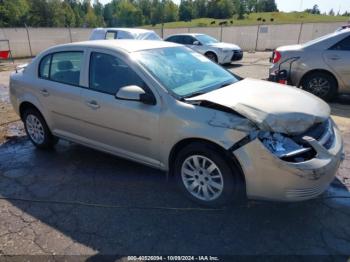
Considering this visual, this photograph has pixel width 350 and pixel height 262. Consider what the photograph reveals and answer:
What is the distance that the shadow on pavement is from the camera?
2.66 m

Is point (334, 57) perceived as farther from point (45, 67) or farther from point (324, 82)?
point (45, 67)

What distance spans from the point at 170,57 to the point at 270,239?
2.29 m

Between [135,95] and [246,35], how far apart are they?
22.8 metres

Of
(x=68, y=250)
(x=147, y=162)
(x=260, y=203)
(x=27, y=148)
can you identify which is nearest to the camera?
(x=68, y=250)

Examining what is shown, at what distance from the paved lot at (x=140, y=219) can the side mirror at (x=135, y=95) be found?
1053mm

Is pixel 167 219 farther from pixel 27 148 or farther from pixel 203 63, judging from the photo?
pixel 27 148

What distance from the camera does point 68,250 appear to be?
2.66 metres

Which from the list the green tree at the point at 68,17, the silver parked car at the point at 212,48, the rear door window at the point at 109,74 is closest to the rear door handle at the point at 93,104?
the rear door window at the point at 109,74

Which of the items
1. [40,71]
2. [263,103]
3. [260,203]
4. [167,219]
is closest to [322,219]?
[260,203]

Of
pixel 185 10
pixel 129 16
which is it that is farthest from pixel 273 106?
pixel 129 16

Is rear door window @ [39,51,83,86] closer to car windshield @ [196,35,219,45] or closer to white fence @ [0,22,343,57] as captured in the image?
car windshield @ [196,35,219,45]

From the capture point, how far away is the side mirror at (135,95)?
123 inches

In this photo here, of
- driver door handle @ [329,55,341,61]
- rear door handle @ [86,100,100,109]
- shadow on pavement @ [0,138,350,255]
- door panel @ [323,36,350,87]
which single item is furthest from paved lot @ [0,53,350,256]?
driver door handle @ [329,55,341,61]

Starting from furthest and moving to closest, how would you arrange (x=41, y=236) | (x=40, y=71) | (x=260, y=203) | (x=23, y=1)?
(x=23, y=1) < (x=40, y=71) < (x=260, y=203) < (x=41, y=236)
